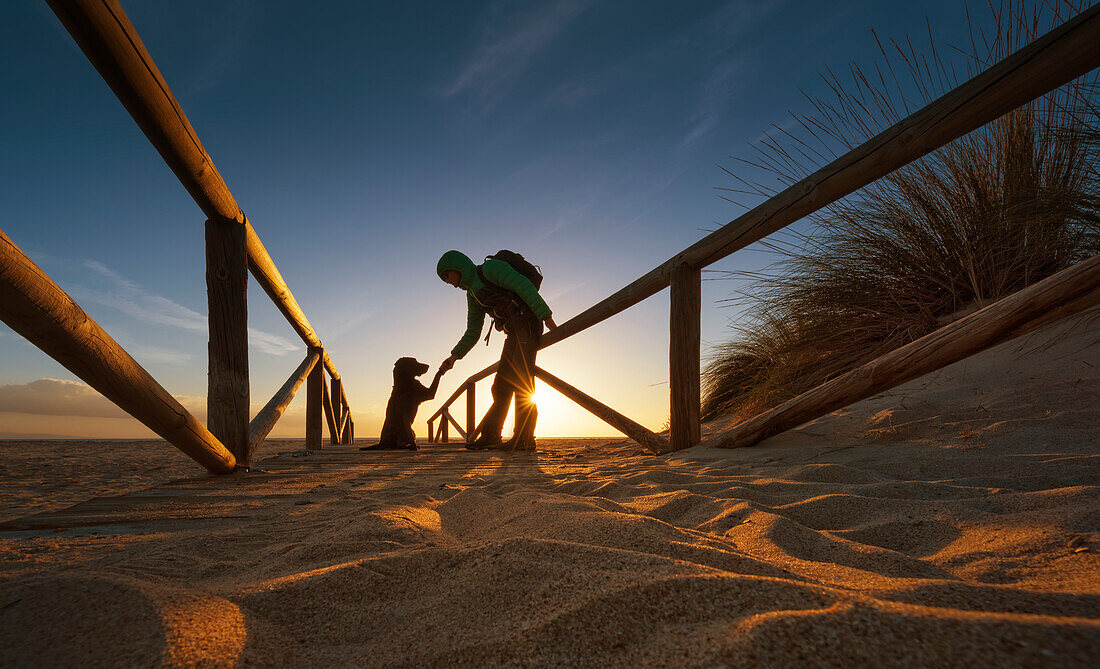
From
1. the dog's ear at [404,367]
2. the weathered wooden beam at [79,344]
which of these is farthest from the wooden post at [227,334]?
the dog's ear at [404,367]

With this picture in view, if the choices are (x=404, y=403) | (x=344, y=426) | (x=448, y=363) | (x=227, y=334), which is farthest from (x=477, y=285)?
(x=344, y=426)

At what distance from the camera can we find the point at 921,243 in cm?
329

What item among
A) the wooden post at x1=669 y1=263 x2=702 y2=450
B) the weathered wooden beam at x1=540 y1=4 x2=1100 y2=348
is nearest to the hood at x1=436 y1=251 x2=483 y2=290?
the wooden post at x1=669 y1=263 x2=702 y2=450

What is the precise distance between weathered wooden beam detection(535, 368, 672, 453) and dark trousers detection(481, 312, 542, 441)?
147mm

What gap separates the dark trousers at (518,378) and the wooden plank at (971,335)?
2670 mm

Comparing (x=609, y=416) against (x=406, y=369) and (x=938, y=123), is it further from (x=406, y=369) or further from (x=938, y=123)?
(x=406, y=369)

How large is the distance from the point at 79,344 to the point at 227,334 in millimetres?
1126

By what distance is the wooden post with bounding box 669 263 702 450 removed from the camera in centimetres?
276

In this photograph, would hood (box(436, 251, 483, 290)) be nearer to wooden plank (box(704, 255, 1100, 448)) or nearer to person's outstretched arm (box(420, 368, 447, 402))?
person's outstretched arm (box(420, 368, 447, 402))

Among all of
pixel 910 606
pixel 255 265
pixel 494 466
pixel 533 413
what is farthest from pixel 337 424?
pixel 910 606

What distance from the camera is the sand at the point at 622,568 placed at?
0.55 meters

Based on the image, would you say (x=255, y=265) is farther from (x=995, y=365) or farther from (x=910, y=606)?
(x=995, y=365)

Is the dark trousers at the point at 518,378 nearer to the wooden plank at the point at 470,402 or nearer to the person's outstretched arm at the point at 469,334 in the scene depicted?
the person's outstretched arm at the point at 469,334

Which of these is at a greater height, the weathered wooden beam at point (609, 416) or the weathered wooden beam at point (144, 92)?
the weathered wooden beam at point (144, 92)
